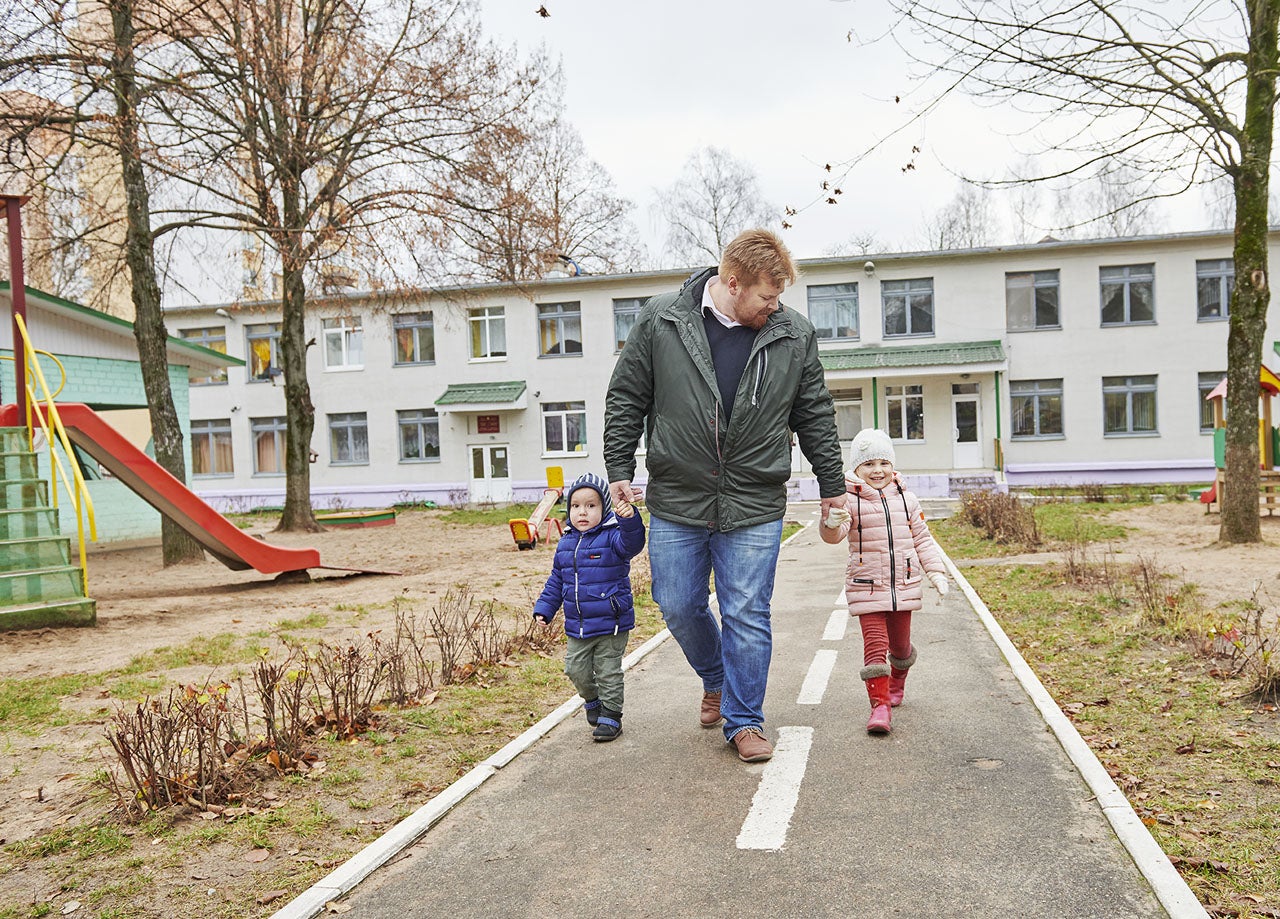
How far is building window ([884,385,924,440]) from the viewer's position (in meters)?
35.5

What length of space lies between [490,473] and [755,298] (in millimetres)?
33784

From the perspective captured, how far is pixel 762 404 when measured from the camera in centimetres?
496

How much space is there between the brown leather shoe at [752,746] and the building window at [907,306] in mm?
32187

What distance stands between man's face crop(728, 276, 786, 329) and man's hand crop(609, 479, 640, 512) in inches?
37.0

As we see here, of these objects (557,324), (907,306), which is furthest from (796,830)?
(557,324)

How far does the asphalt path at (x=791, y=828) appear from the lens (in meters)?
3.46

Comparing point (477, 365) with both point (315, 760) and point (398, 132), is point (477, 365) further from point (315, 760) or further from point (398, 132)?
point (315, 760)

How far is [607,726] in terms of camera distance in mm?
5508

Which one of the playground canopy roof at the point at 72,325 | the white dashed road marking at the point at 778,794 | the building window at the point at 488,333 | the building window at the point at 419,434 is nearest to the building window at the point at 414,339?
the building window at the point at 488,333

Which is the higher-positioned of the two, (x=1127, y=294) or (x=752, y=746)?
(x=1127, y=294)

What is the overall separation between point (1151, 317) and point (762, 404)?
32.9 metres

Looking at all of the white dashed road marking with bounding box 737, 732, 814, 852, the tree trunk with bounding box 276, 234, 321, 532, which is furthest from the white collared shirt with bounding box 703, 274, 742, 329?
the tree trunk with bounding box 276, 234, 321, 532

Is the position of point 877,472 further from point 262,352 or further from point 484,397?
point 262,352

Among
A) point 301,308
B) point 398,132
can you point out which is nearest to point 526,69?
point 398,132
